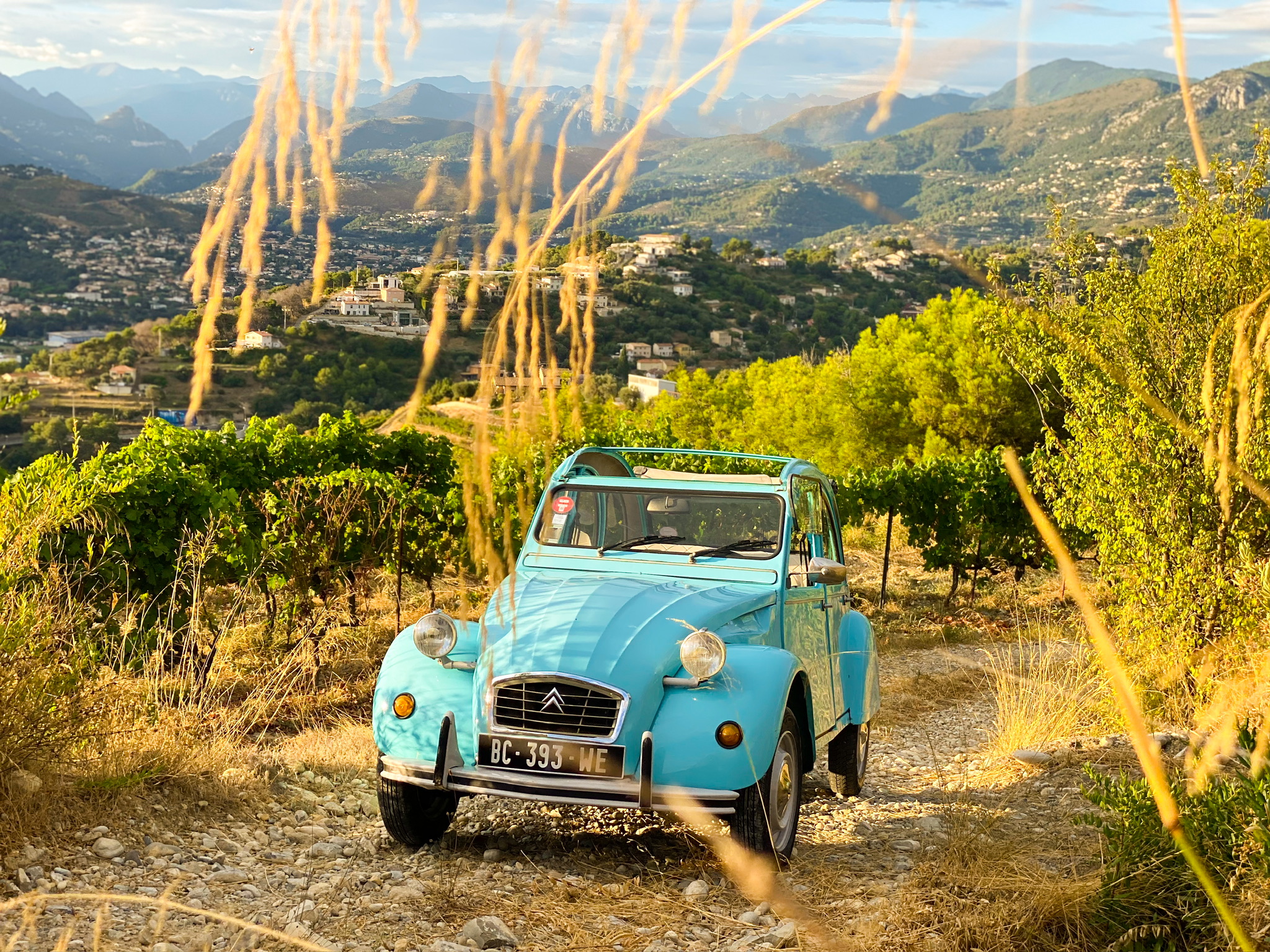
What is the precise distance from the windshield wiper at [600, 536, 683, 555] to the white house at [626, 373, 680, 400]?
8.03 metres

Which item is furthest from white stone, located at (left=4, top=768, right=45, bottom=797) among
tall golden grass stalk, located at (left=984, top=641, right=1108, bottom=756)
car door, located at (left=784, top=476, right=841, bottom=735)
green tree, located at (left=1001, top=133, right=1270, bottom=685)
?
green tree, located at (left=1001, top=133, right=1270, bottom=685)

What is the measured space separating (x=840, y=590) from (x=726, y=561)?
4.39ft

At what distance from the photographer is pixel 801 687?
18.3 ft

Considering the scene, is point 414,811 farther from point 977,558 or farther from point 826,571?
point 977,558

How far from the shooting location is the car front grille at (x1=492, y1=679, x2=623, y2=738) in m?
4.82

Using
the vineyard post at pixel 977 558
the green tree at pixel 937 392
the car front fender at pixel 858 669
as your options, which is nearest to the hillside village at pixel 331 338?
the car front fender at pixel 858 669

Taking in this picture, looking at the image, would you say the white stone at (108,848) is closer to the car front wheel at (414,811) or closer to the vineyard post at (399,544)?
the car front wheel at (414,811)

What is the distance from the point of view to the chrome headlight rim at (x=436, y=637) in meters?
5.26

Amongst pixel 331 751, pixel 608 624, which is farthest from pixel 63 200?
pixel 608 624

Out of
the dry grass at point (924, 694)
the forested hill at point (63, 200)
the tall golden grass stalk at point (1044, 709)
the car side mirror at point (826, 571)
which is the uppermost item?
the forested hill at point (63, 200)

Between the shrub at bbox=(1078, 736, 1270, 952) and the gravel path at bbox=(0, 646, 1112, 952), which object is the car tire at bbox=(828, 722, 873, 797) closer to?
the gravel path at bbox=(0, 646, 1112, 952)

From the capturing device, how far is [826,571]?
6023 mm

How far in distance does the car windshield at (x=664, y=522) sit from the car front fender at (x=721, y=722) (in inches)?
51.1

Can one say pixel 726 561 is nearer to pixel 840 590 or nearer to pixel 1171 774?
pixel 840 590
